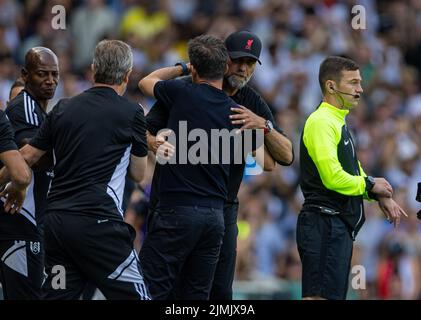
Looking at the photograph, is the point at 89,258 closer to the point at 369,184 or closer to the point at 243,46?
the point at 243,46

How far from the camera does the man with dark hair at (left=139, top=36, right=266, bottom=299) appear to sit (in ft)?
27.5

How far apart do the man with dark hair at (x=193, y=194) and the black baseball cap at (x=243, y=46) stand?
0.31m

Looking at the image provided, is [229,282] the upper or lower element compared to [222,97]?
lower

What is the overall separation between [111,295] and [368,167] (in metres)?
8.40

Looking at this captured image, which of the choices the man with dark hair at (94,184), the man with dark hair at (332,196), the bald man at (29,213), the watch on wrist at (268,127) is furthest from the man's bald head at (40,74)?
the man with dark hair at (332,196)

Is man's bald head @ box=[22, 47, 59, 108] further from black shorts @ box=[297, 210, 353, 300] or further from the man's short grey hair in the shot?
black shorts @ box=[297, 210, 353, 300]

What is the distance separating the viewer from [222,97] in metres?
8.53

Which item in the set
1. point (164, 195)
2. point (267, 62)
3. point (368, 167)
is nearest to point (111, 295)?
point (164, 195)

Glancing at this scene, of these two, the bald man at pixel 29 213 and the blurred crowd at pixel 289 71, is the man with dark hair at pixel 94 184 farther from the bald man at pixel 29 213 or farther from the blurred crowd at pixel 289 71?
the blurred crowd at pixel 289 71

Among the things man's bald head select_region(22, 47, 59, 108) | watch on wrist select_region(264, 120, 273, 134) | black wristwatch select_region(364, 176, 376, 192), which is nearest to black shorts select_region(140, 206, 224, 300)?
watch on wrist select_region(264, 120, 273, 134)
